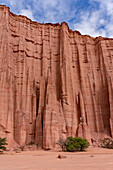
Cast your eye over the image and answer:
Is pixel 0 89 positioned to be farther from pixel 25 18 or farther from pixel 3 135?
pixel 25 18

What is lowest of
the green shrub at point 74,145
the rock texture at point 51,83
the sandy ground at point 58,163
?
the green shrub at point 74,145

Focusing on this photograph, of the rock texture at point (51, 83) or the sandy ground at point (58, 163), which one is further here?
the rock texture at point (51, 83)

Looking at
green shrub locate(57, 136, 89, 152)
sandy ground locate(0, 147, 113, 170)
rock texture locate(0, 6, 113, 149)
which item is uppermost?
rock texture locate(0, 6, 113, 149)

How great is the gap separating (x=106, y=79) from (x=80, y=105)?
7.73 metres

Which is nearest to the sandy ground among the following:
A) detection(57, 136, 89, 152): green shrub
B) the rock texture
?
detection(57, 136, 89, 152): green shrub

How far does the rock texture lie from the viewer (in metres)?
21.0

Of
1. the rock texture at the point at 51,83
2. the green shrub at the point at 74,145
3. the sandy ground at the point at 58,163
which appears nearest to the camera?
the sandy ground at the point at 58,163

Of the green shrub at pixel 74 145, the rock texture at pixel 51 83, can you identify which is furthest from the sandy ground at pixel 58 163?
the rock texture at pixel 51 83

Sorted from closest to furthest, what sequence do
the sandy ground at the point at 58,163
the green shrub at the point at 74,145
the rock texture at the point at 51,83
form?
the sandy ground at the point at 58,163, the green shrub at the point at 74,145, the rock texture at the point at 51,83

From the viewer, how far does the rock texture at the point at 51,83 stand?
69.1 feet

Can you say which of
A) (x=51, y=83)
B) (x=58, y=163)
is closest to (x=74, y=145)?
(x=51, y=83)

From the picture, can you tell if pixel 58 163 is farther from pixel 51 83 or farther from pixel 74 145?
pixel 51 83

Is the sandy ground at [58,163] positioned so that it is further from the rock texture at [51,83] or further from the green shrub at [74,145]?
the rock texture at [51,83]

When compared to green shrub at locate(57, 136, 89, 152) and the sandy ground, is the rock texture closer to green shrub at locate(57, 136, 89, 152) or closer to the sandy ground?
green shrub at locate(57, 136, 89, 152)
